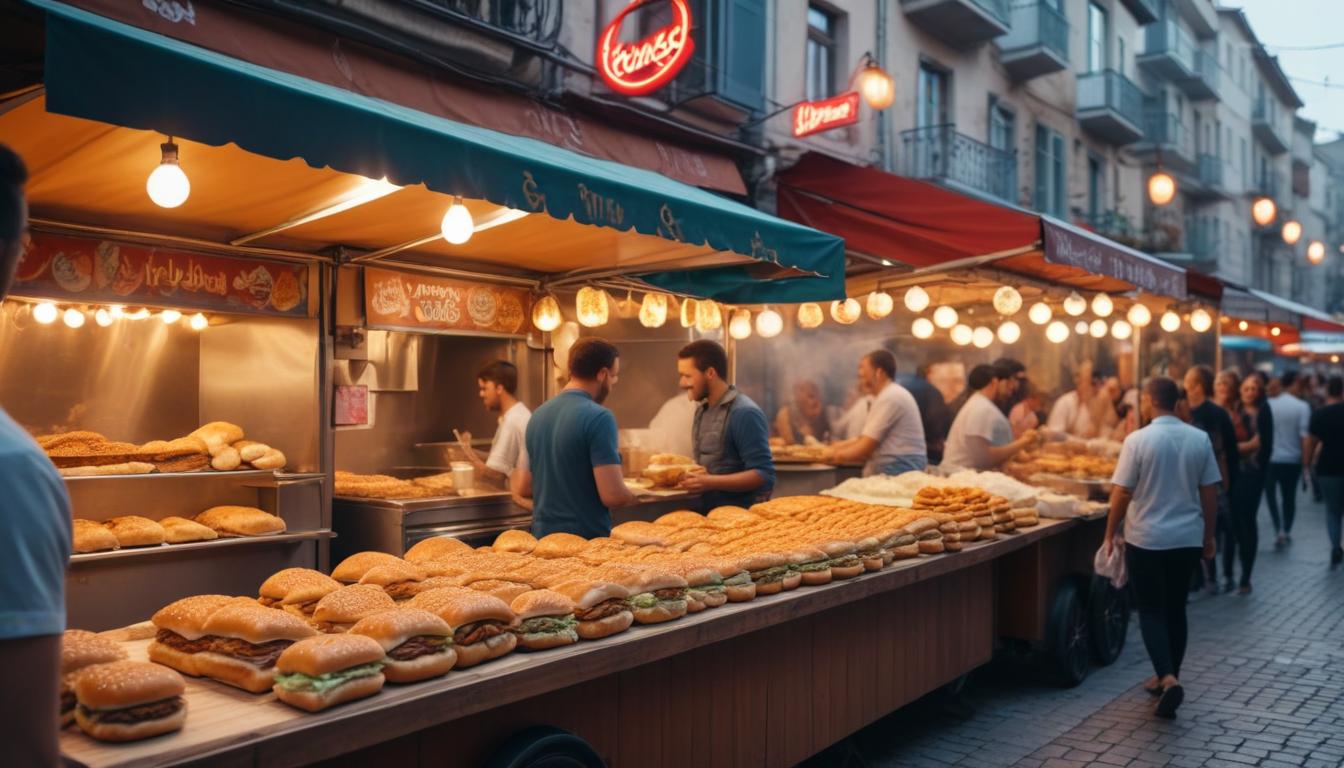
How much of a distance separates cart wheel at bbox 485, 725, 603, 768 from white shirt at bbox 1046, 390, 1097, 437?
1166 cm

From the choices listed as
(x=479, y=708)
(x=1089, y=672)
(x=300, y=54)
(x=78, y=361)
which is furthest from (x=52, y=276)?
(x=1089, y=672)

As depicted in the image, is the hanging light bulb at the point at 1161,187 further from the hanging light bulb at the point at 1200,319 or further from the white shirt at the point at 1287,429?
the white shirt at the point at 1287,429

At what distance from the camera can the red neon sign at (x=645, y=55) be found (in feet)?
31.8

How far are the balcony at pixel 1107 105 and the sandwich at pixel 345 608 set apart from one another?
25020 millimetres

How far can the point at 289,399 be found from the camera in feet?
22.6

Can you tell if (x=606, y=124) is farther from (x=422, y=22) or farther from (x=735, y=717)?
(x=735, y=717)

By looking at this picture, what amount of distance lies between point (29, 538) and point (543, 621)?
1959 millimetres

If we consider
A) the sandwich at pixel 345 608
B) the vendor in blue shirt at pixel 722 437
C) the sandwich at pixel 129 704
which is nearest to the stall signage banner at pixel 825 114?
the vendor in blue shirt at pixel 722 437

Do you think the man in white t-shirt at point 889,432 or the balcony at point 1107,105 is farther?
the balcony at point 1107,105

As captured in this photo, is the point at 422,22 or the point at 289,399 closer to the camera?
the point at 289,399

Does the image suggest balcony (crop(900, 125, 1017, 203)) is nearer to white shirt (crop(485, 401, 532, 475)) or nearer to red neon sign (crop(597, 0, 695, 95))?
red neon sign (crop(597, 0, 695, 95))

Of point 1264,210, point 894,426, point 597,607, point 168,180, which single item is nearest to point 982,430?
point 894,426

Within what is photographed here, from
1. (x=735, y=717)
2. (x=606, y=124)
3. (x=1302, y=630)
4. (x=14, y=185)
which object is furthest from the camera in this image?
(x=606, y=124)

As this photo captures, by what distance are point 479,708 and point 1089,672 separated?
6.08 meters
